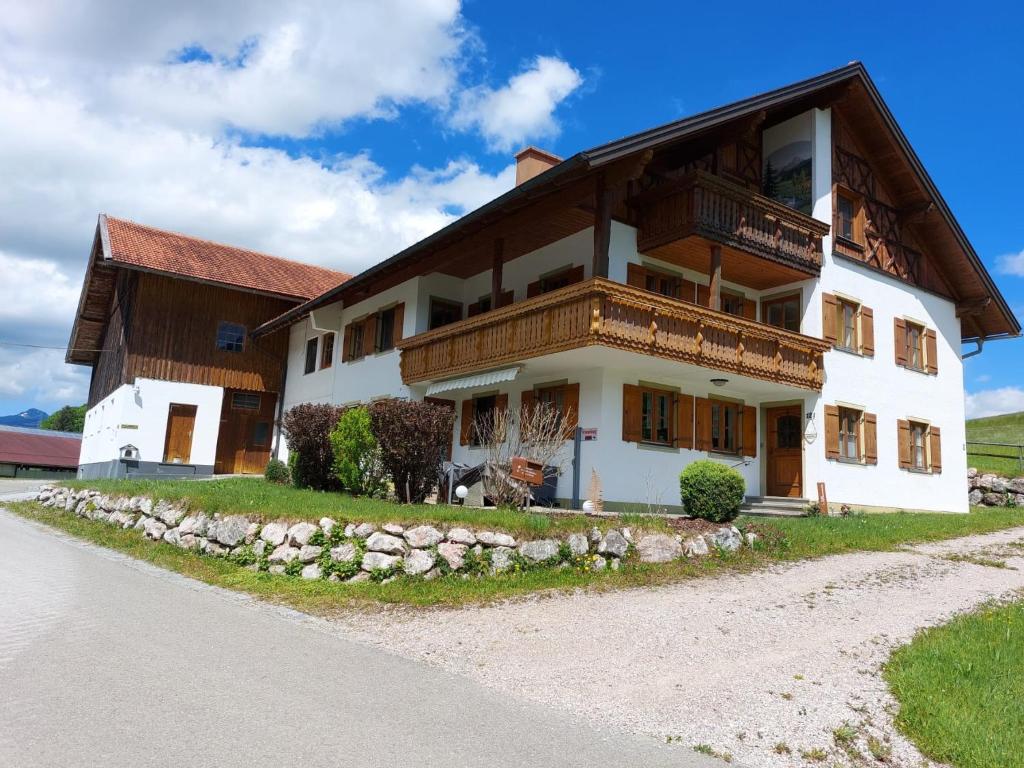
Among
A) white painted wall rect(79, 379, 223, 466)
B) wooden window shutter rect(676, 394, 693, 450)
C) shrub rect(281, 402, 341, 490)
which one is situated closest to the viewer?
shrub rect(281, 402, 341, 490)

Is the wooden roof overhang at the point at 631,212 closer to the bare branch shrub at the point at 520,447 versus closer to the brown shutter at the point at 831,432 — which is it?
the bare branch shrub at the point at 520,447

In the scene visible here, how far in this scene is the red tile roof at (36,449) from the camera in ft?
173

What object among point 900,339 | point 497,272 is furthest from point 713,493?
point 900,339

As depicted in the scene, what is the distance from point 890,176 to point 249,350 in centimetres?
2237

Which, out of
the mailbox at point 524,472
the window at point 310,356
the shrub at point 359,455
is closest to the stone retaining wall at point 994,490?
the mailbox at point 524,472

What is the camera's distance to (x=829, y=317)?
65.7 ft

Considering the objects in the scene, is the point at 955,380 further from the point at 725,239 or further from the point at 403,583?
the point at 403,583

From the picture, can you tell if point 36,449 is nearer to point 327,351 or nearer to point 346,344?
point 327,351

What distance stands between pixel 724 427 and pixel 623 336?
5693 mm

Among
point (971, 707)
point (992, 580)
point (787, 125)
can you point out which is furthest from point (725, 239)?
point (971, 707)

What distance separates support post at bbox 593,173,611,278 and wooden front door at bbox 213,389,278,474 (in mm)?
18730

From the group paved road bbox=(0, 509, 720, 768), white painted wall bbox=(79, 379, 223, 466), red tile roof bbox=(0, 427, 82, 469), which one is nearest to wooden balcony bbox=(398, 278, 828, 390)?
paved road bbox=(0, 509, 720, 768)

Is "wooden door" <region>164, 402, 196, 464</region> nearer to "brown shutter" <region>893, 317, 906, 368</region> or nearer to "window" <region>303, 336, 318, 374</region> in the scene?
"window" <region>303, 336, 318, 374</region>

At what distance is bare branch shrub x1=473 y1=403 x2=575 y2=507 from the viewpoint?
13742mm
